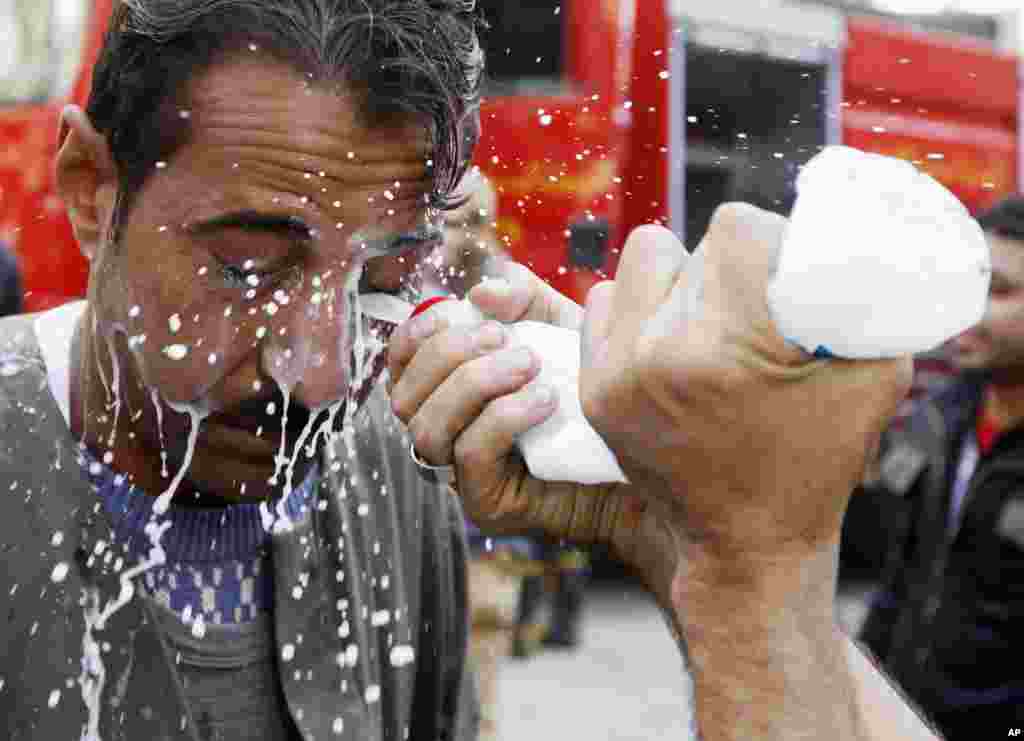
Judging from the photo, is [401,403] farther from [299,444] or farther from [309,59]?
[309,59]

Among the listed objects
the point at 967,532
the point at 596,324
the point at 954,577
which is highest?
→ the point at 596,324

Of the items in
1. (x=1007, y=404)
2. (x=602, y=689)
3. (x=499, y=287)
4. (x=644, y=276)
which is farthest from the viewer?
(x=602, y=689)

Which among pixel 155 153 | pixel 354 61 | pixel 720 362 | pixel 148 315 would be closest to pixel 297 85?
pixel 354 61

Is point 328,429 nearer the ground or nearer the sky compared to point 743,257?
nearer the ground

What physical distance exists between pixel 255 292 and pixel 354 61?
298mm

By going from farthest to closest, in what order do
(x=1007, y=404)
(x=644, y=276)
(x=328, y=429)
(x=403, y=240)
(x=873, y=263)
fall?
(x=1007, y=404), (x=328, y=429), (x=403, y=240), (x=644, y=276), (x=873, y=263)

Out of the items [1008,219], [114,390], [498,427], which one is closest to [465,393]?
[498,427]

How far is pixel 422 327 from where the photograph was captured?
4.45ft

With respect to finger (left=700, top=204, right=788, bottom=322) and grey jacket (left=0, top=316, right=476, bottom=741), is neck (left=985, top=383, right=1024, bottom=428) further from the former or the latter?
finger (left=700, top=204, right=788, bottom=322)

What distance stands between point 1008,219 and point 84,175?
112 inches

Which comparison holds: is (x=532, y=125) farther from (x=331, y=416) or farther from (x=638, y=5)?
(x=331, y=416)

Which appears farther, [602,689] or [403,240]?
[602,689]

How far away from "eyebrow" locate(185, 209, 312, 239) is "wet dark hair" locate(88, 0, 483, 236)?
137 mm

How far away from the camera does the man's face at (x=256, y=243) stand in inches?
56.2
